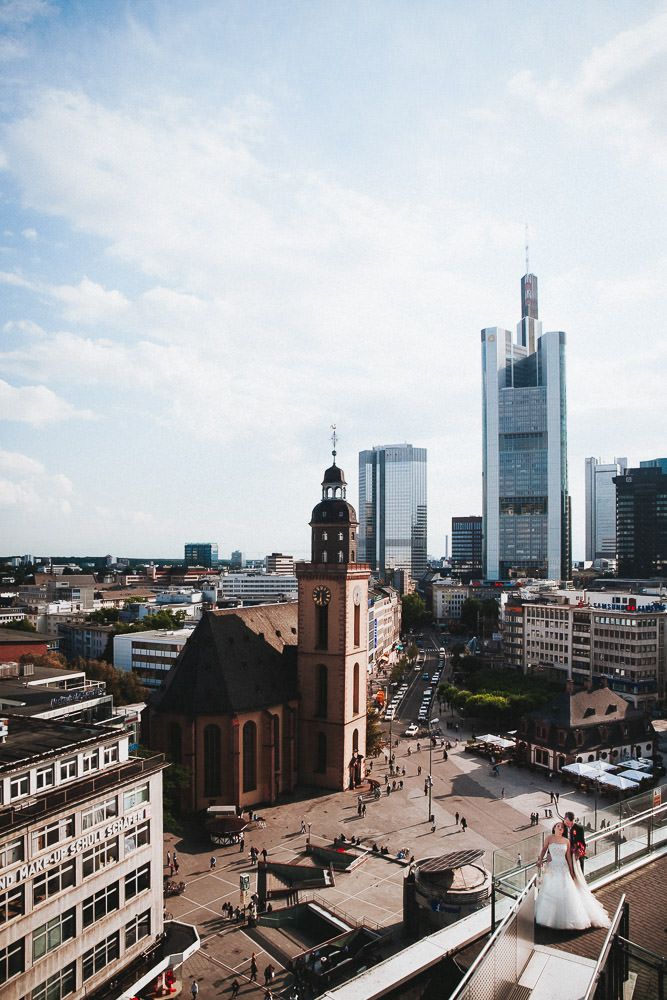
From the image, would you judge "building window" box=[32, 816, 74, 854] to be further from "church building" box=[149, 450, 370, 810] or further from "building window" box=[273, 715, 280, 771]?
"building window" box=[273, 715, 280, 771]

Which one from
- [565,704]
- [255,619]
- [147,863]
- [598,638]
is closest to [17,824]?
[147,863]

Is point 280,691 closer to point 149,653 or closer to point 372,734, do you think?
point 372,734

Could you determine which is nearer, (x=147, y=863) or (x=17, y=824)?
(x=17, y=824)

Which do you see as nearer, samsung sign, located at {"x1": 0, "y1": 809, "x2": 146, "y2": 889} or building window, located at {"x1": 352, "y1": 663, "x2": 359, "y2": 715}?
samsung sign, located at {"x1": 0, "y1": 809, "x2": 146, "y2": 889}

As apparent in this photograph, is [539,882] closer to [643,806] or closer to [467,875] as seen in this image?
[643,806]

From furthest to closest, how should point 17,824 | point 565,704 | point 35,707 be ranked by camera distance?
point 565,704
point 35,707
point 17,824

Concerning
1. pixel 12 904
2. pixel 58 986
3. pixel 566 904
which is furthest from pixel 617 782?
pixel 566 904

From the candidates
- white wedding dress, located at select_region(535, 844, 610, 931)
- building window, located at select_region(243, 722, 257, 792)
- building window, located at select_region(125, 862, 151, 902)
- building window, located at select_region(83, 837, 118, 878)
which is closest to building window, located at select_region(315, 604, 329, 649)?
building window, located at select_region(243, 722, 257, 792)
